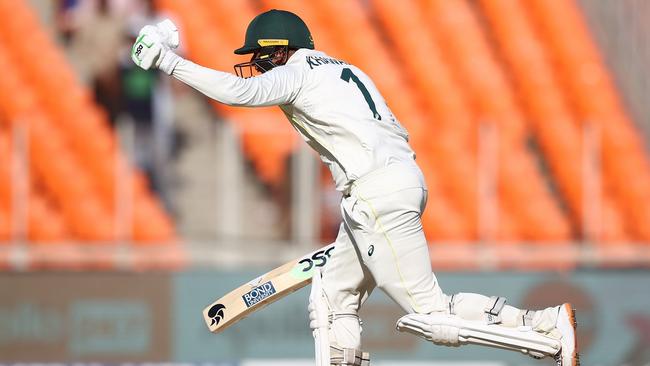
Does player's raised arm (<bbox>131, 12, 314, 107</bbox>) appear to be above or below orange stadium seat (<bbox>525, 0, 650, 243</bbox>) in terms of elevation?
below

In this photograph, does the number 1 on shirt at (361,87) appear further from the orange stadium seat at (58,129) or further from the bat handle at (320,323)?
the orange stadium seat at (58,129)

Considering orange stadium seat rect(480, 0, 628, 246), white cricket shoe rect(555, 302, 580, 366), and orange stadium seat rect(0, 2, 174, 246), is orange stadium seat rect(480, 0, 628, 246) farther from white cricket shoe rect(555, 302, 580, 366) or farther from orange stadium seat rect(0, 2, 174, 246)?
white cricket shoe rect(555, 302, 580, 366)

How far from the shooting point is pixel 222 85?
468cm

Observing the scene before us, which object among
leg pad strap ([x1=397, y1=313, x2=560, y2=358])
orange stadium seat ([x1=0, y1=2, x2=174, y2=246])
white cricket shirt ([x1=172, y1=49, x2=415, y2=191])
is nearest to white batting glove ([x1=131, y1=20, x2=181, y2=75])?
white cricket shirt ([x1=172, y1=49, x2=415, y2=191])

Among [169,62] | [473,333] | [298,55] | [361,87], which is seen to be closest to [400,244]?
[473,333]

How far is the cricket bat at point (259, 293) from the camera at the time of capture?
5402mm

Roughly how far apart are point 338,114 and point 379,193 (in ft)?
1.23

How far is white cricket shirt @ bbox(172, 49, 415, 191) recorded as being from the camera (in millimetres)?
4950

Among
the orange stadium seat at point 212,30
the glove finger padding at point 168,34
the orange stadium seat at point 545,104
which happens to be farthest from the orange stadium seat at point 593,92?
the glove finger padding at point 168,34

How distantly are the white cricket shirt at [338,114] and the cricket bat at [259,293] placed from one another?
507 mm

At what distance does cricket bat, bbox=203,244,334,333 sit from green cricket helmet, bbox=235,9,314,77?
941 millimetres

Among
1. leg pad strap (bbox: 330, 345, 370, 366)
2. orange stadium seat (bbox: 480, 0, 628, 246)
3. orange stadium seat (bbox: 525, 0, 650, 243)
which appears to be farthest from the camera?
orange stadium seat (bbox: 525, 0, 650, 243)

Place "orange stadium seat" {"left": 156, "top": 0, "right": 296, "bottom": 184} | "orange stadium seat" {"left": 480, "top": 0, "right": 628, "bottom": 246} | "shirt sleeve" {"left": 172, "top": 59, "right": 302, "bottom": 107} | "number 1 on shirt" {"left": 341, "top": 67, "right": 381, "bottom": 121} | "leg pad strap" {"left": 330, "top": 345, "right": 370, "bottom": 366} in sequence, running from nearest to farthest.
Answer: "shirt sleeve" {"left": 172, "top": 59, "right": 302, "bottom": 107} < "number 1 on shirt" {"left": 341, "top": 67, "right": 381, "bottom": 121} < "leg pad strap" {"left": 330, "top": 345, "right": 370, "bottom": 366} < "orange stadium seat" {"left": 480, "top": 0, "right": 628, "bottom": 246} < "orange stadium seat" {"left": 156, "top": 0, "right": 296, "bottom": 184}

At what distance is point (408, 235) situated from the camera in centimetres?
496
